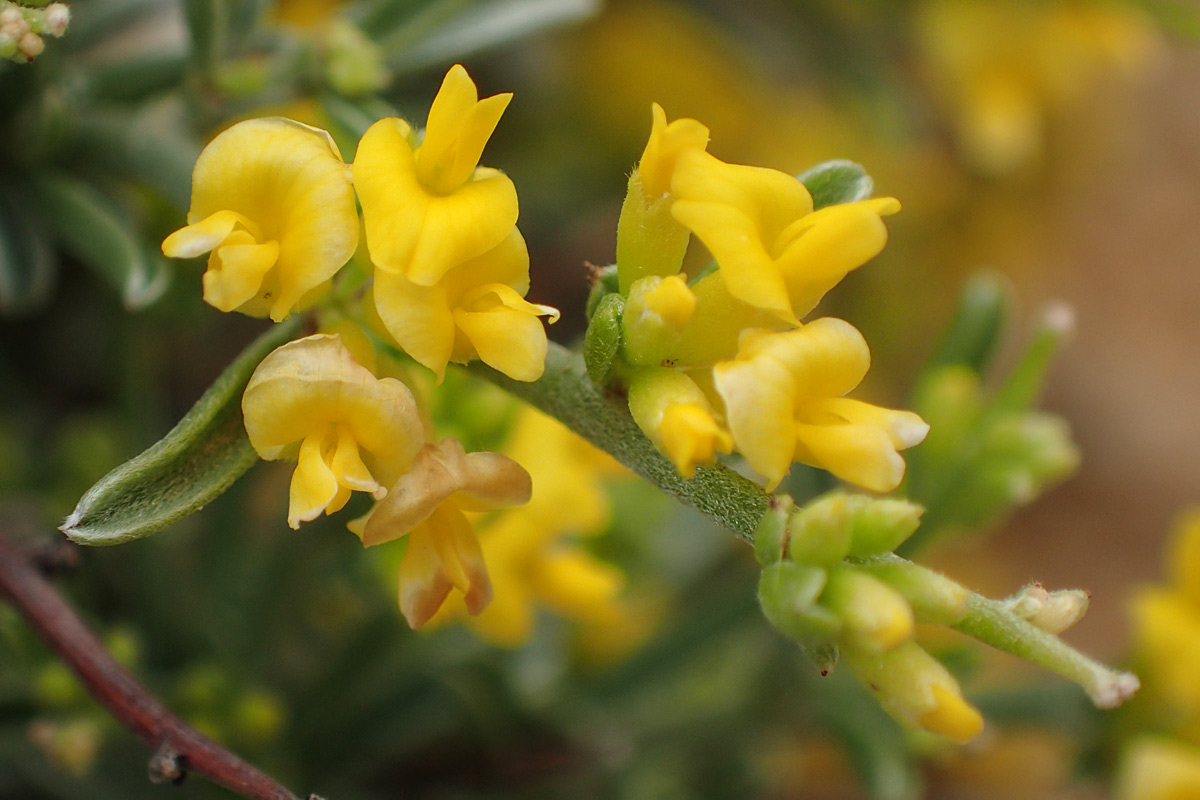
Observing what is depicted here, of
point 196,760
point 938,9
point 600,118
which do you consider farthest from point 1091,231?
point 196,760

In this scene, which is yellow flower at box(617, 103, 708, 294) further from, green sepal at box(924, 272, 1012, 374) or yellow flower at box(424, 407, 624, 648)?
green sepal at box(924, 272, 1012, 374)

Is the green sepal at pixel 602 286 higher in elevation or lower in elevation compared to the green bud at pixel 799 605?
higher

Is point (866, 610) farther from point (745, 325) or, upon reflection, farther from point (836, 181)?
point (836, 181)

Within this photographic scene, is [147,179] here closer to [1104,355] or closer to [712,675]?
[712,675]

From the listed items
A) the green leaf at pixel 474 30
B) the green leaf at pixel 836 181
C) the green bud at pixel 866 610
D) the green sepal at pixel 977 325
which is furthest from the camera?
the green sepal at pixel 977 325

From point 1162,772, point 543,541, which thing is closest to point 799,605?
point 543,541

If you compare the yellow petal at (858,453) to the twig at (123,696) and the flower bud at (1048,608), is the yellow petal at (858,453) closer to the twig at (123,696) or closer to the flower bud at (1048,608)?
the flower bud at (1048,608)

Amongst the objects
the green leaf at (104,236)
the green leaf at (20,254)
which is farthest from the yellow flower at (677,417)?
the green leaf at (20,254)
